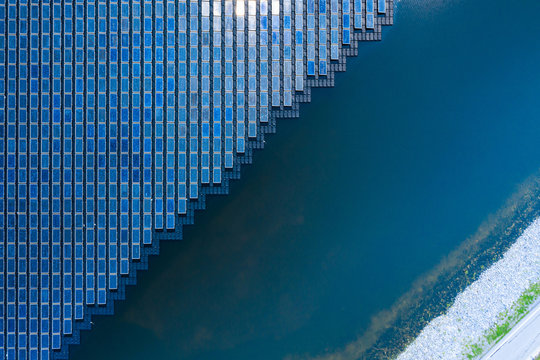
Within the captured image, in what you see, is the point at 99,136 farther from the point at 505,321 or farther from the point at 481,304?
the point at 505,321

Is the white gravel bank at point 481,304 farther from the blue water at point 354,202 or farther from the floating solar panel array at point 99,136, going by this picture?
the floating solar panel array at point 99,136

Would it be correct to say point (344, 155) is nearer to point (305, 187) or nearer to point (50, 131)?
point (305, 187)

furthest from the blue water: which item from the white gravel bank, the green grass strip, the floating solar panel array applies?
the green grass strip

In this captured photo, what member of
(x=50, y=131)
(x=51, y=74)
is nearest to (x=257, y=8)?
(x=51, y=74)

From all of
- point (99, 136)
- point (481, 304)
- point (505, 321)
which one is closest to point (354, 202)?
point (481, 304)

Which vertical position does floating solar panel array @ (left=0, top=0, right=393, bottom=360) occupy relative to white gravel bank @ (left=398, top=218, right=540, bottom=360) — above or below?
above

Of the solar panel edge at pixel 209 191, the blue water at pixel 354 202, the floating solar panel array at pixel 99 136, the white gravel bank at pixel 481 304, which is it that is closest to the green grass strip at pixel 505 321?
the white gravel bank at pixel 481 304

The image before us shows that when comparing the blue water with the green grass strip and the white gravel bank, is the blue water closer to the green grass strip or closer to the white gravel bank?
the white gravel bank
